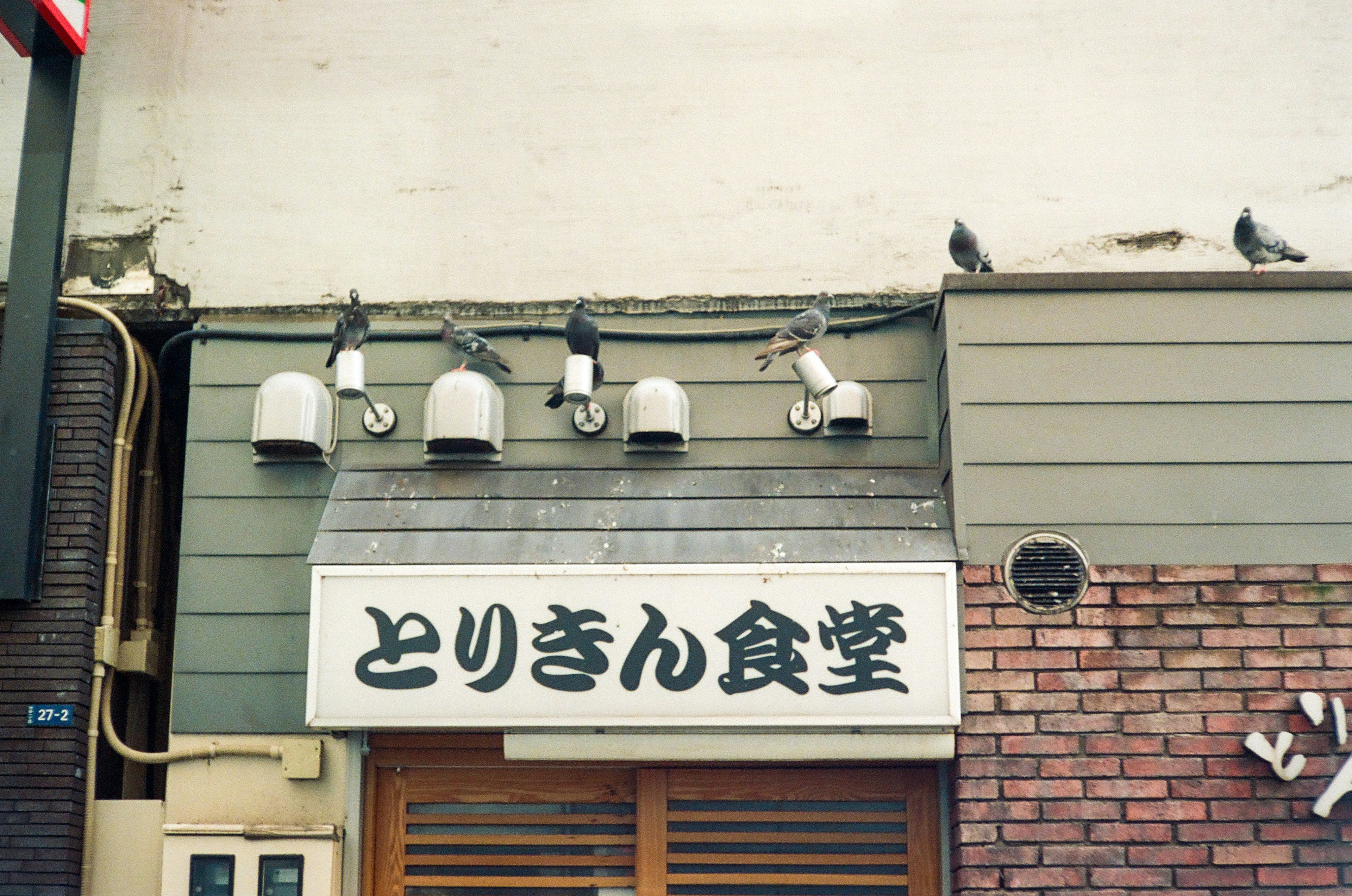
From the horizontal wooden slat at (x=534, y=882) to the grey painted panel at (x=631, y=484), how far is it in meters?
1.74

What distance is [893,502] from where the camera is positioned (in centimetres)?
625

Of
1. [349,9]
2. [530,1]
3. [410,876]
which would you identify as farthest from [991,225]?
[410,876]

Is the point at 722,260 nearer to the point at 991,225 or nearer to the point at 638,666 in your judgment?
the point at 991,225

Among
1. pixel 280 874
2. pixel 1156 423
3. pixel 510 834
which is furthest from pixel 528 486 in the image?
pixel 1156 423

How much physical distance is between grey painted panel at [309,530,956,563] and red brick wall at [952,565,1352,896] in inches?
13.1

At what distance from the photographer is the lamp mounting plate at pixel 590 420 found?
6.64 metres

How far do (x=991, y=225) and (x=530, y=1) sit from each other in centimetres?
274

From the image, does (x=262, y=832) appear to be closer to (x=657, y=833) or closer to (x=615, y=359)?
(x=657, y=833)

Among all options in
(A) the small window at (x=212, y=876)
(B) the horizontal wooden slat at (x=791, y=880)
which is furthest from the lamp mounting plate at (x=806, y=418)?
(A) the small window at (x=212, y=876)

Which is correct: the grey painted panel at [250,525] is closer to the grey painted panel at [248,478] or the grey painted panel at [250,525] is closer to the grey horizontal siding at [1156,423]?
the grey painted panel at [248,478]

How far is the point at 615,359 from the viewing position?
22.3 feet

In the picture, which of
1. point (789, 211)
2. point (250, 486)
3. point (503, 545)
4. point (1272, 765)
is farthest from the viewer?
point (789, 211)

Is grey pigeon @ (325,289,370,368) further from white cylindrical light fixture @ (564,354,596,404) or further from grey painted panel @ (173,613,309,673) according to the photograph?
grey painted panel @ (173,613,309,673)

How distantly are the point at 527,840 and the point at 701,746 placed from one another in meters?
1.05
